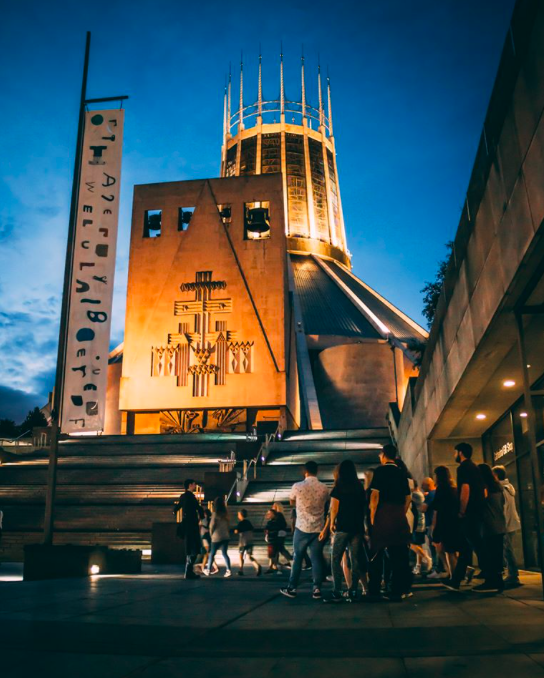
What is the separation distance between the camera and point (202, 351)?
33594 mm

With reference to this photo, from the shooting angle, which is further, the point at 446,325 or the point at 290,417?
the point at 290,417

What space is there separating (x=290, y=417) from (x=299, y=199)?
118 feet

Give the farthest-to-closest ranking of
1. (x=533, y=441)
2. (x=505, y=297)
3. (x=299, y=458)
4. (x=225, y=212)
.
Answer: (x=225, y=212)
(x=299, y=458)
(x=533, y=441)
(x=505, y=297)

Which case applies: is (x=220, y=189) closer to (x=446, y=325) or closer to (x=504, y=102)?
(x=446, y=325)

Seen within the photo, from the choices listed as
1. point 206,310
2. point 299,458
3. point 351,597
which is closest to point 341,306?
point 206,310

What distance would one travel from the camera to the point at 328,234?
67.7 meters

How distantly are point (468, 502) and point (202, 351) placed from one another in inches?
1047

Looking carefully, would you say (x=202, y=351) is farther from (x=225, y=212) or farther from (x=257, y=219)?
(x=225, y=212)

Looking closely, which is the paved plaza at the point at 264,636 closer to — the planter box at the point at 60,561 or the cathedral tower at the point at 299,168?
the planter box at the point at 60,561

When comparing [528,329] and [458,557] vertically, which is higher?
[528,329]

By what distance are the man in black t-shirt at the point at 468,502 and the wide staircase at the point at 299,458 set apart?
9.15 meters

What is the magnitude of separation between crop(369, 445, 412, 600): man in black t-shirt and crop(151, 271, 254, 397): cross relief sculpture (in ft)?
87.1

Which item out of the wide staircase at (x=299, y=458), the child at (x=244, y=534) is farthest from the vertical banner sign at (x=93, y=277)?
the wide staircase at (x=299, y=458)

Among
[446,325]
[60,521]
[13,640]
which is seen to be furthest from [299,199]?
[13,640]
